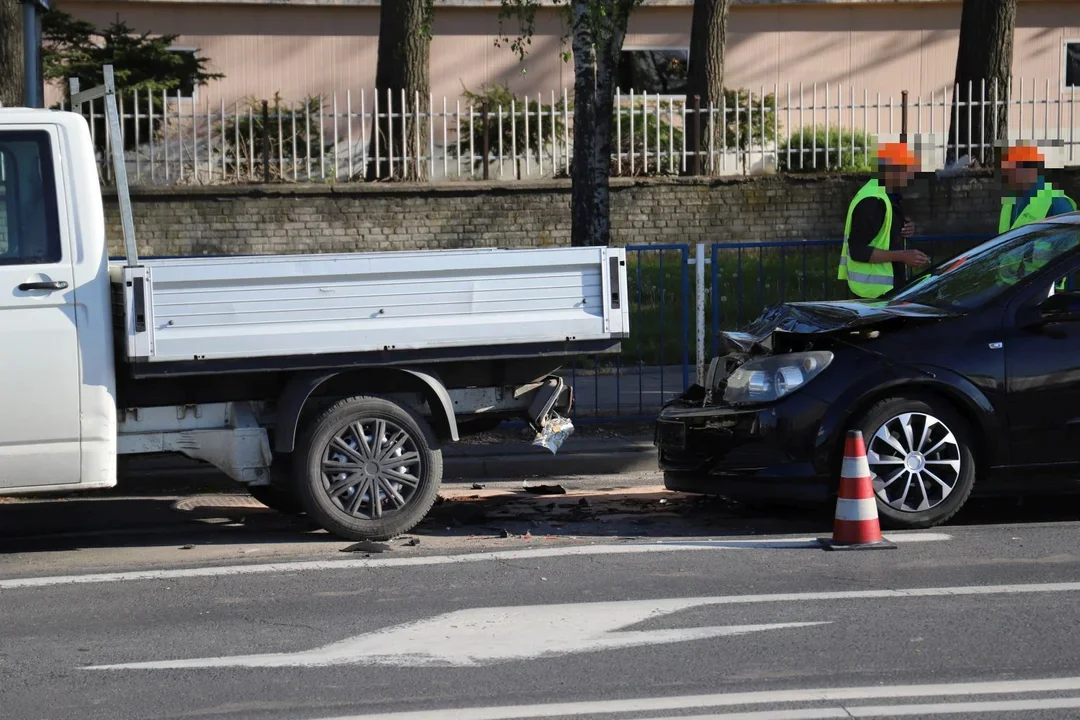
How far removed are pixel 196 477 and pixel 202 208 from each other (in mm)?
9435

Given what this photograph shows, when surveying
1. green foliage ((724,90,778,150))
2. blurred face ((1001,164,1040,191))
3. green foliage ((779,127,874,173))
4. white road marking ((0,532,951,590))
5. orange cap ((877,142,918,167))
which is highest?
green foliage ((724,90,778,150))

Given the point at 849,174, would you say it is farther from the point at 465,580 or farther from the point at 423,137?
the point at 465,580

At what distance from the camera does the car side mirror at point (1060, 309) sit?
7.26 m

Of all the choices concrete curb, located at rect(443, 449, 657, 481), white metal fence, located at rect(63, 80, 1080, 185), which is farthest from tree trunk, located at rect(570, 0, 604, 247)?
white metal fence, located at rect(63, 80, 1080, 185)

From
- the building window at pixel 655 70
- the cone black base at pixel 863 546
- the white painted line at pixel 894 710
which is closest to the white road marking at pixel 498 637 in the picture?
the white painted line at pixel 894 710

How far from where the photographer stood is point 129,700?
4.91 m

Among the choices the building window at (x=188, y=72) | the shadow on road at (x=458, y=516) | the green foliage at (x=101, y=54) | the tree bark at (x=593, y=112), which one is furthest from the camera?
the building window at (x=188, y=72)

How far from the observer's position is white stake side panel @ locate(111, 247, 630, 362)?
6852 mm

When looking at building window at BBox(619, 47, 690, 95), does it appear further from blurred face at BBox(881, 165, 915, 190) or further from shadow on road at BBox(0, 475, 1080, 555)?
shadow on road at BBox(0, 475, 1080, 555)

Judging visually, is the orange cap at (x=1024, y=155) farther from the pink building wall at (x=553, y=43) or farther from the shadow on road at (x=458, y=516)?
the pink building wall at (x=553, y=43)

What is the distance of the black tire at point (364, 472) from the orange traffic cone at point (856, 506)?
201cm

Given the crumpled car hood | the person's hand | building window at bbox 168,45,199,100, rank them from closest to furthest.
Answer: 1. the crumpled car hood
2. the person's hand
3. building window at bbox 168,45,199,100

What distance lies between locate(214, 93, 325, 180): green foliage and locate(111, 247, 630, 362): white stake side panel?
10.8 m

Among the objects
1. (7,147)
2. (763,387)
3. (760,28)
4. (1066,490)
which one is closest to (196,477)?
(7,147)
